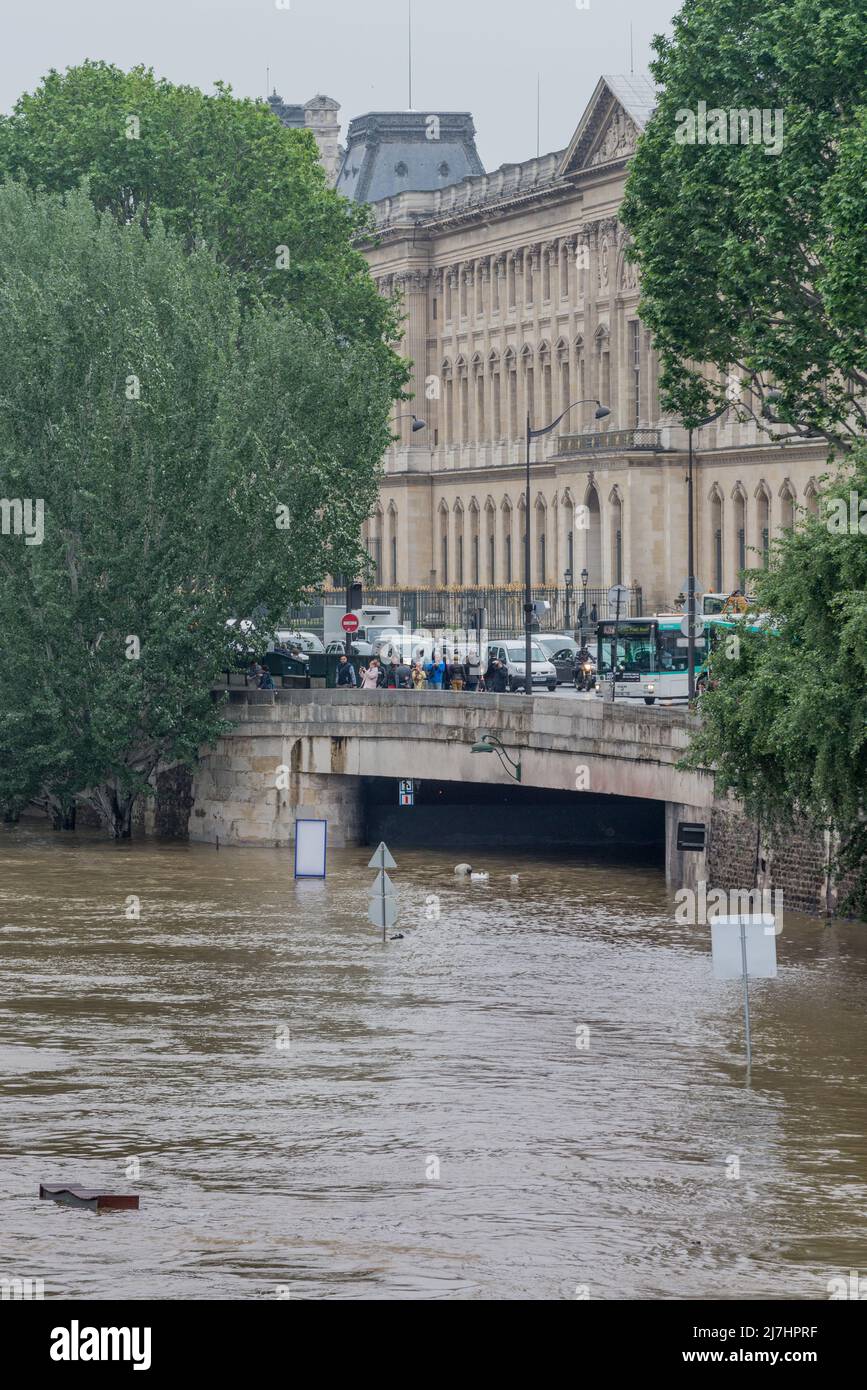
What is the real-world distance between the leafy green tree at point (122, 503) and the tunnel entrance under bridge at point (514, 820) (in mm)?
5422

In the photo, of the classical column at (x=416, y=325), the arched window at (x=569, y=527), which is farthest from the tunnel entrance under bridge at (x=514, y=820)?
the classical column at (x=416, y=325)

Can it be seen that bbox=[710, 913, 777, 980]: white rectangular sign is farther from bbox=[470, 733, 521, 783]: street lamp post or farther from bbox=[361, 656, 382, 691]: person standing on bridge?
bbox=[361, 656, 382, 691]: person standing on bridge

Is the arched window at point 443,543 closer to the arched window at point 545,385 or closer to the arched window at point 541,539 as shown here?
the arched window at point 545,385

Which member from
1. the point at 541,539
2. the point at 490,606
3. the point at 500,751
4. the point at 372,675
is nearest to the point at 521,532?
the point at 541,539

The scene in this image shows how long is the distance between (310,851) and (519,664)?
1963 cm

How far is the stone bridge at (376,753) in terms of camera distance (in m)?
53.0

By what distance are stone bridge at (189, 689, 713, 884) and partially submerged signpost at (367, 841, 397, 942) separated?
882 centimetres

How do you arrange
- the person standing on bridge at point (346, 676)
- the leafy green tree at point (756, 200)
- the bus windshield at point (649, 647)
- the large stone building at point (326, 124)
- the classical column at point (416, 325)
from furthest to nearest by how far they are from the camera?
the large stone building at point (326, 124)
the classical column at point (416, 325)
the bus windshield at point (649, 647)
the person standing on bridge at point (346, 676)
the leafy green tree at point (756, 200)

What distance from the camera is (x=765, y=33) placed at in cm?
4931

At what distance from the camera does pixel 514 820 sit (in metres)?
62.4

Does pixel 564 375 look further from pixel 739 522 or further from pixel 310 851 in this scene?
pixel 310 851

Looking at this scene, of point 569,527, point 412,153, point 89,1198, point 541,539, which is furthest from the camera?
point 412,153

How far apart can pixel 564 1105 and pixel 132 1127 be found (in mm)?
5066
